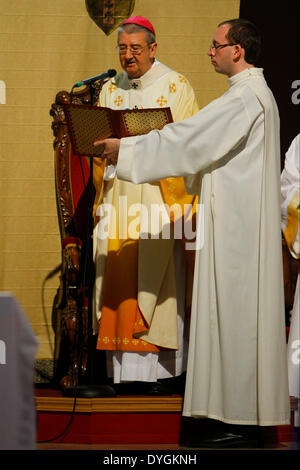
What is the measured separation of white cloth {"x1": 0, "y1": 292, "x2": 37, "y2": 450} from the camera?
2455 millimetres

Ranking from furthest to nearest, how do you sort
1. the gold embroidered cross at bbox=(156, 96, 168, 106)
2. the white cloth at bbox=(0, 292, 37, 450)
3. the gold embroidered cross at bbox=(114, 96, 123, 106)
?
the gold embroidered cross at bbox=(114, 96, 123, 106) → the gold embroidered cross at bbox=(156, 96, 168, 106) → the white cloth at bbox=(0, 292, 37, 450)

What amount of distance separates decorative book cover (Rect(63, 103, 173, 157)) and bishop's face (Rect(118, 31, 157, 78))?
0.73m

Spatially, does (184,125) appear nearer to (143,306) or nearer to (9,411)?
(143,306)

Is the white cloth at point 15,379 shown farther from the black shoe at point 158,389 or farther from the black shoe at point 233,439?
the black shoe at point 158,389

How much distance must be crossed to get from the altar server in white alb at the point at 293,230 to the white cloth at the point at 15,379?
2798 mm

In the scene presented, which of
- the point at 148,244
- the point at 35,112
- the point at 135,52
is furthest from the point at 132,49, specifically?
the point at 148,244

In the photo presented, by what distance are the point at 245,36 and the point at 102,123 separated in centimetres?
93

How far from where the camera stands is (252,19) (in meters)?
6.22

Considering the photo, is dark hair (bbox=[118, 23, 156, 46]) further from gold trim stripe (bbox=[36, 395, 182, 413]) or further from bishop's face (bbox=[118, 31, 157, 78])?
gold trim stripe (bbox=[36, 395, 182, 413])

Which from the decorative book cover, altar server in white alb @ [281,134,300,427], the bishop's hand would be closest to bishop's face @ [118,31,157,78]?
the decorative book cover

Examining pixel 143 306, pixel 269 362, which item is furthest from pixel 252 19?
pixel 269 362

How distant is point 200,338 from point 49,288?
79.1 inches

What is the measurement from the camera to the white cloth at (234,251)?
440cm

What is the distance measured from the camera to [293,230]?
214 inches
